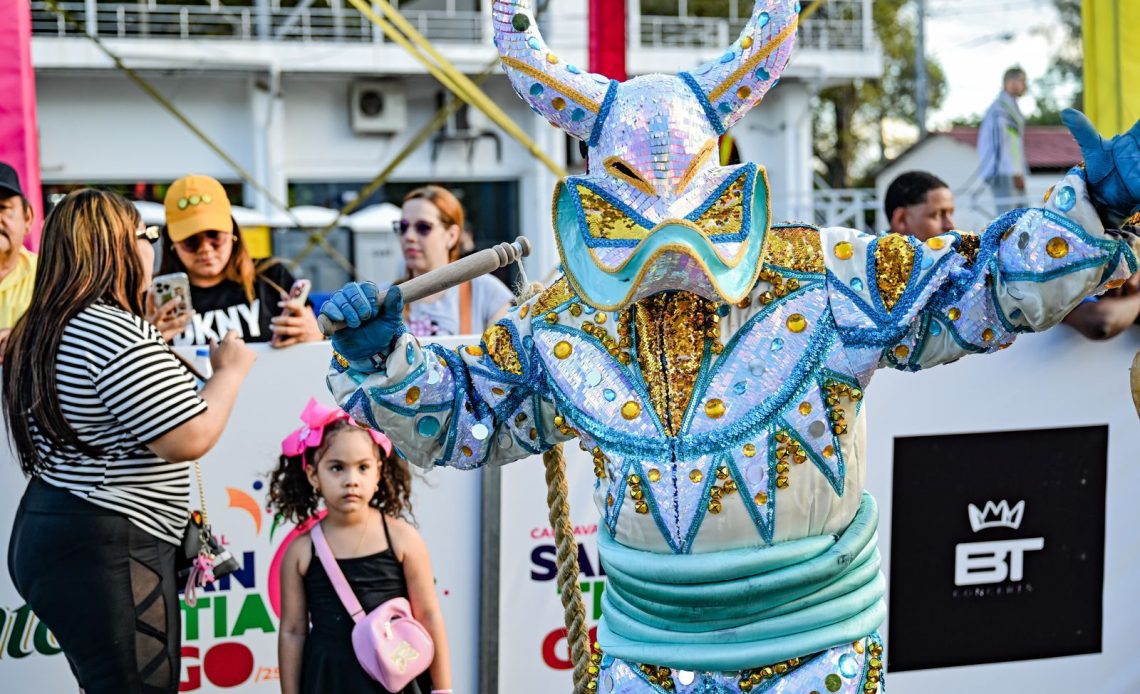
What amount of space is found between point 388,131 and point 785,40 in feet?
52.0

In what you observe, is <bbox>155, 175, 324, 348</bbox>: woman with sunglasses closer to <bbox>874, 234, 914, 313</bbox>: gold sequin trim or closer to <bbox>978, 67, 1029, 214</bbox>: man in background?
<bbox>874, 234, 914, 313</bbox>: gold sequin trim

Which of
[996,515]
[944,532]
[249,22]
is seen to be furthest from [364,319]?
[249,22]

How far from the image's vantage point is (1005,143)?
37.5 feet

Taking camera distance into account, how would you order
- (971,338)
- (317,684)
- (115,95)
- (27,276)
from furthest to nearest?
(115,95), (27,276), (317,684), (971,338)

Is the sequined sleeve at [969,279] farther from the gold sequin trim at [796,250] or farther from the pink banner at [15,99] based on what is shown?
the pink banner at [15,99]

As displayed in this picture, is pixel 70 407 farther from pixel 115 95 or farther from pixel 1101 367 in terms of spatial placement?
pixel 115 95

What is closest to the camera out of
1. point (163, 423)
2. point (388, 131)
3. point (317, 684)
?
point (163, 423)

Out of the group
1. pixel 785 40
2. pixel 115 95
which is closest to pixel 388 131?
pixel 115 95

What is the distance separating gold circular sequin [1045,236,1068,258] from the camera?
2.15 metres

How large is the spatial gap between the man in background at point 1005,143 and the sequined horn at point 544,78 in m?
8.81

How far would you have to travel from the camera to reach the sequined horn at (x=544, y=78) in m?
2.40

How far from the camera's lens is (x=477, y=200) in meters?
18.9

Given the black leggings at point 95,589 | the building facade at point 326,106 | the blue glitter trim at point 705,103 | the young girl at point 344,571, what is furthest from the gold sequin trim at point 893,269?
the building facade at point 326,106

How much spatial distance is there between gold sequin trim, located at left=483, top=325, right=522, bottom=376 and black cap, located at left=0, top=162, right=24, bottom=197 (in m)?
2.07
